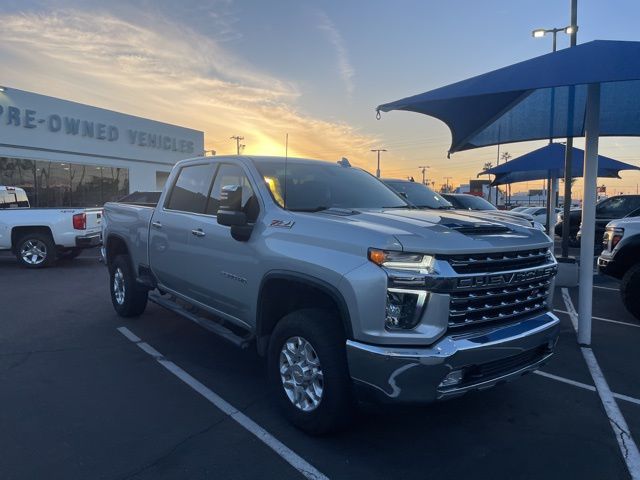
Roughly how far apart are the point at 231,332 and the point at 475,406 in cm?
215

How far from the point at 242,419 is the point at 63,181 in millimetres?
23212

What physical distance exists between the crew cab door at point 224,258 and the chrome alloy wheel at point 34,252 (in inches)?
321

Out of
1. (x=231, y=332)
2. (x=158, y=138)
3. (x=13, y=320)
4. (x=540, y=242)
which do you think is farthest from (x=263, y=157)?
(x=158, y=138)

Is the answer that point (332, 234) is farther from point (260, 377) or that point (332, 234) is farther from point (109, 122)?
point (109, 122)

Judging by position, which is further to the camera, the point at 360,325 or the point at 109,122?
the point at 109,122

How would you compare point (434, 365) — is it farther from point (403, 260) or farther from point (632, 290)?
point (632, 290)

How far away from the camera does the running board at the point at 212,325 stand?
4.11 meters

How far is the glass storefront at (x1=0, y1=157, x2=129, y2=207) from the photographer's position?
21334mm

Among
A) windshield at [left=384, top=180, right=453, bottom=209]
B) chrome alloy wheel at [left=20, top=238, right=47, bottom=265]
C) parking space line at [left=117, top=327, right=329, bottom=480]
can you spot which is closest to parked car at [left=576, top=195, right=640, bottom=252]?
windshield at [left=384, top=180, right=453, bottom=209]

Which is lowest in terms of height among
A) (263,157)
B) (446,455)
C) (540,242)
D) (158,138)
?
(446,455)

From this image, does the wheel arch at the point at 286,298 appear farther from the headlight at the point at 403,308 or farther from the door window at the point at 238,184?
the door window at the point at 238,184

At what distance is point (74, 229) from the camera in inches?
444

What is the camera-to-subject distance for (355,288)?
9.86 feet

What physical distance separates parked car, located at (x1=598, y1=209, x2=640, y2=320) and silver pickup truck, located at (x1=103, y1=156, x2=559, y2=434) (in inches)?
139
